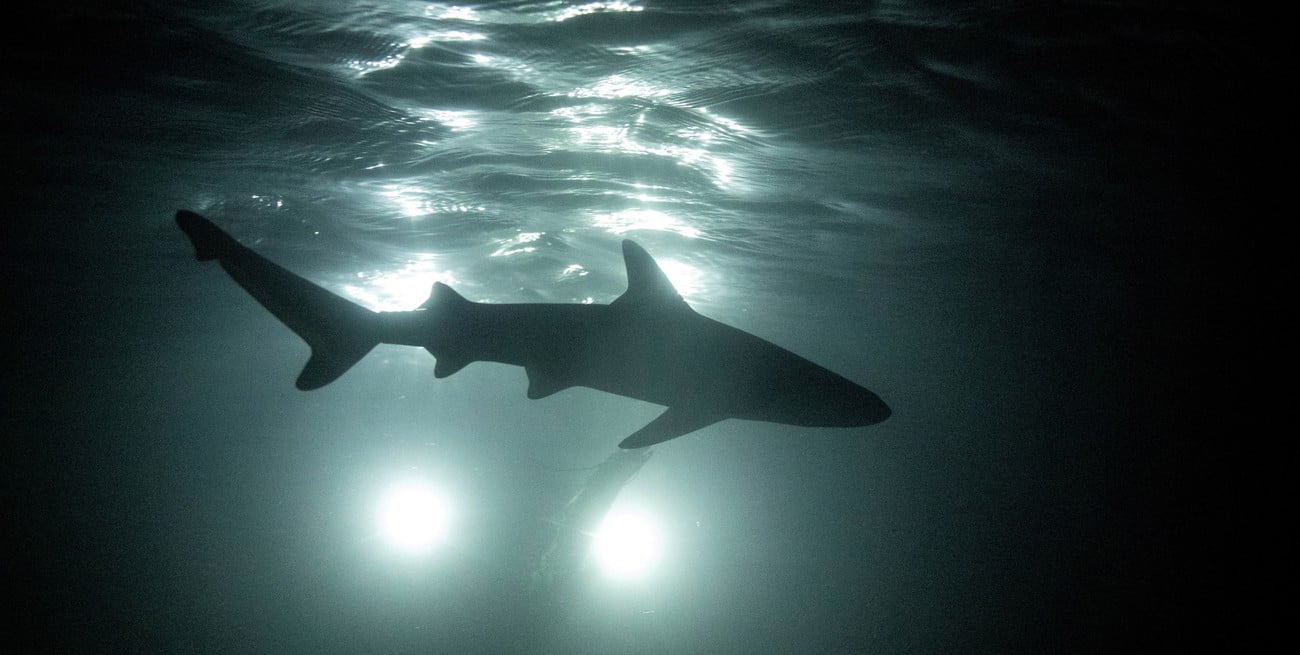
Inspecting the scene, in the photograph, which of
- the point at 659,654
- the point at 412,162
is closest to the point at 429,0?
the point at 412,162

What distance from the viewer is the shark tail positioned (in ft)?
16.2

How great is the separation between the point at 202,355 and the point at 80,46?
122 ft

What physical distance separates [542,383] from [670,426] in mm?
1028

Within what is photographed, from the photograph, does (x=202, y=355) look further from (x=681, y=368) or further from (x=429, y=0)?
(x=681, y=368)

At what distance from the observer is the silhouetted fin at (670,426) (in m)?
4.74

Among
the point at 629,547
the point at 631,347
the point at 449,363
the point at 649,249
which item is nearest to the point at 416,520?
the point at 629,547

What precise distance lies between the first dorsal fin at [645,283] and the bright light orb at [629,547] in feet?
61.7

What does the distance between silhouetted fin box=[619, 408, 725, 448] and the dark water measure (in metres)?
6.09

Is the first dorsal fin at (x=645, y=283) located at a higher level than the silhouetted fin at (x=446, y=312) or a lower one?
higher

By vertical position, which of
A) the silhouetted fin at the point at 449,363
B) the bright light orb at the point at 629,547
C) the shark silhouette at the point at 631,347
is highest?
the shark silhouette at the point at 631,347

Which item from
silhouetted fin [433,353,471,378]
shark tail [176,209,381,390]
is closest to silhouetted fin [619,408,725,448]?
silhouetted fin [433,353,471,378]

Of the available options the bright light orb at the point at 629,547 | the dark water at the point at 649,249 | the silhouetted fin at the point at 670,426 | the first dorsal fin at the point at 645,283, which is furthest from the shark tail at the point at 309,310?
the bright light orb at the point at 629,547

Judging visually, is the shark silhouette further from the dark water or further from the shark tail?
the dark water

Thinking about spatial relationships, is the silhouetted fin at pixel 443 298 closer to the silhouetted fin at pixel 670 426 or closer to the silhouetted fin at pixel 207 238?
the silhouetted fin at pixel 207 238
